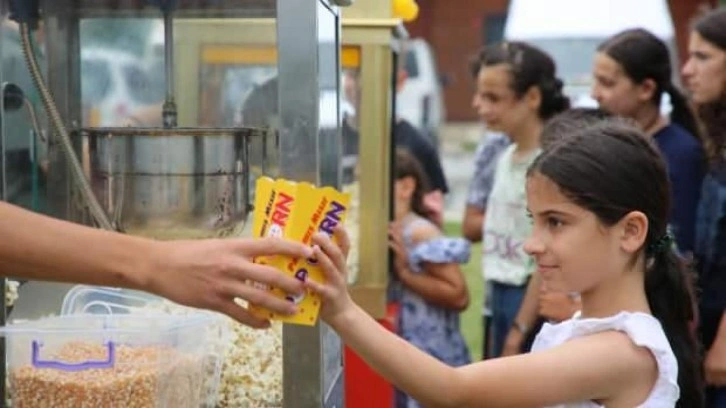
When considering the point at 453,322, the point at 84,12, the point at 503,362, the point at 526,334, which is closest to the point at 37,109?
the point at 84,12

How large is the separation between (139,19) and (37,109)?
226 mm

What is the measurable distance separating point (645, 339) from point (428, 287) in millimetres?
2070

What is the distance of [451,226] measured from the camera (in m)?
11.3

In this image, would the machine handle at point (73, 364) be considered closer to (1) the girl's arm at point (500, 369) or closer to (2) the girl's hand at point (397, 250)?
(1) the girl's arm at point (500, 369)

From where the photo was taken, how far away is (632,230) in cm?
195

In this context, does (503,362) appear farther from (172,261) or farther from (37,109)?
(37,109)

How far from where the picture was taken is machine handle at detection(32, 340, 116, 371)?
70.4 inches

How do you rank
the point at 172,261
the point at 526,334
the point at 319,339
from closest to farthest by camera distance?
the point at 172,261
the point at 319,339
the point at 526,334

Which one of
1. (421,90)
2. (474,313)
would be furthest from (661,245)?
(421,90)

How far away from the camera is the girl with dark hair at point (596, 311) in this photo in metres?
1.76

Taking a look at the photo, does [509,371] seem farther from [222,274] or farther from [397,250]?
[397,250]

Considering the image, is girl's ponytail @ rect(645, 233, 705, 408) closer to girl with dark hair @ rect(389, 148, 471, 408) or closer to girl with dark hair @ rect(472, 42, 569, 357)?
girl with dark hair @ rect(472, 42, 569, 357)

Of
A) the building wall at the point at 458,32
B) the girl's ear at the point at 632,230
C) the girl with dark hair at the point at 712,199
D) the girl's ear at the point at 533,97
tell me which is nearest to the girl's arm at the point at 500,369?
the girl's ear at the point at 632,230

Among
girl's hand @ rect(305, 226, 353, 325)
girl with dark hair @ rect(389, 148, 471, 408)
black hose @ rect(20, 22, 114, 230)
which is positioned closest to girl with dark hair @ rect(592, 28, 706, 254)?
girl with dark hair @ rect(389, 148, 471, 408)
